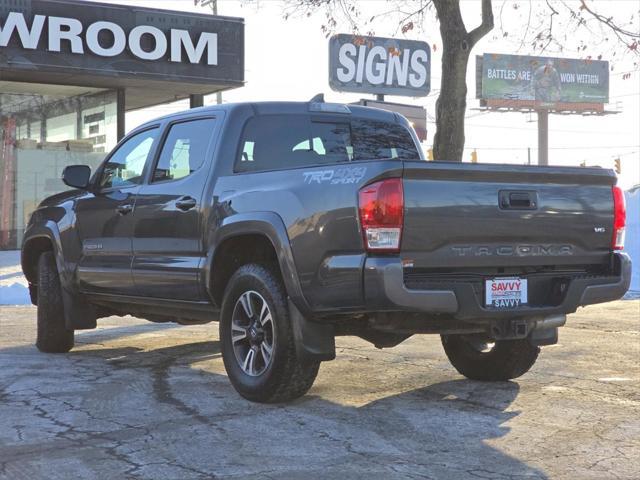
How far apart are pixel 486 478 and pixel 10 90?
19135 mm

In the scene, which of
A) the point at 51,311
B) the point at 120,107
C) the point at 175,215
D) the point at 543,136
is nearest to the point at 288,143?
the point at 175,215

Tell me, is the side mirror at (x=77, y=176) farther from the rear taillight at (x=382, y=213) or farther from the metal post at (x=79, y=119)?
the metal post at (x=79, y=119)

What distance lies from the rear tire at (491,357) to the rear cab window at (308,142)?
Answer: 1502 millimetres

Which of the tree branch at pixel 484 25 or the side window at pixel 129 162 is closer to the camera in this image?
the side window at pixel 129 162

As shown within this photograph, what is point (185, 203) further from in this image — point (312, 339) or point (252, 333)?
point (312, 339)

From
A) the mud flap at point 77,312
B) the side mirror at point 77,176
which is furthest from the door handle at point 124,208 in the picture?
the mud flap at point 77,312

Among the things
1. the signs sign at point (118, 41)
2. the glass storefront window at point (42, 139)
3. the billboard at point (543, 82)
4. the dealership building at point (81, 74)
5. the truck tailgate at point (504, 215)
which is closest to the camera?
the truck tailgate at point (504, 215)

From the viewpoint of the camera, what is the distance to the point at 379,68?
24.2 m

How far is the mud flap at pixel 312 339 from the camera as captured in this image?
5258mm

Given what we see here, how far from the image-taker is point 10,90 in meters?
20.8

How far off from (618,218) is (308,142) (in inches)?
87.6

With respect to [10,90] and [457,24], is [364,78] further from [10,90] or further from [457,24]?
[457,24]

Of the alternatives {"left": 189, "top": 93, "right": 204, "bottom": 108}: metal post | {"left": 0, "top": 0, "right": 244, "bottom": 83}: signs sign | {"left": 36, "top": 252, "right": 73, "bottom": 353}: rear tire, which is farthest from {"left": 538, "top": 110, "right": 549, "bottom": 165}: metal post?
{"left": 36, "top": 252, "right": 73, "bottom": 353}: rear tire

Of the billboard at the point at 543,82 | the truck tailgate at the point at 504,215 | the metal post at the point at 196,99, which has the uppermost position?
the billboard at the point at 543,82
